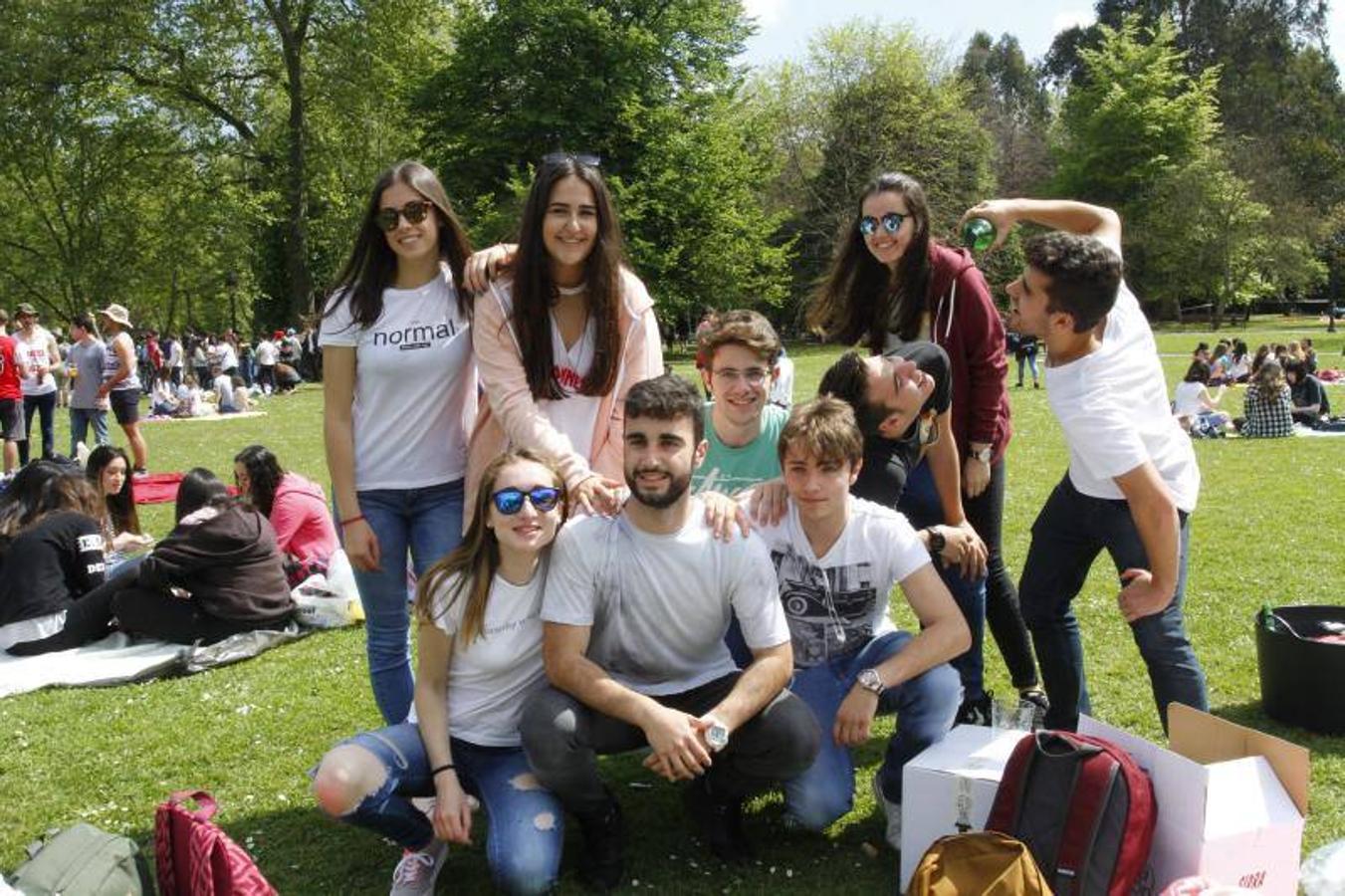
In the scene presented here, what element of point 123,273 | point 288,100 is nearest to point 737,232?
point 288,100

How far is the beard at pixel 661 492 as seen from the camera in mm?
3207

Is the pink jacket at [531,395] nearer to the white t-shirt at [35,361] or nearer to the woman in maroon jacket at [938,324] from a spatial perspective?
the woman in maroon jacket at [938,324]

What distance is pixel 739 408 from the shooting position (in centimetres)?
392

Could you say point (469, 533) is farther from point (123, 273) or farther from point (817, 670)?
point (123, 273)

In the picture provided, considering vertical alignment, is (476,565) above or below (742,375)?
below

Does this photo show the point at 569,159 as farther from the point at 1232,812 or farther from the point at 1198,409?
the point at 1198,409

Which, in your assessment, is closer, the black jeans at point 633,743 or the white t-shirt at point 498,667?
the black jeans at point 633,743

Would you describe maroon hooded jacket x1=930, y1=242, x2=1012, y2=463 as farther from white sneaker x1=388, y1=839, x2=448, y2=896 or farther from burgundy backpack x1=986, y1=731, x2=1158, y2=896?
white sneaker x1=388, y1=839, x2=448, y2=896

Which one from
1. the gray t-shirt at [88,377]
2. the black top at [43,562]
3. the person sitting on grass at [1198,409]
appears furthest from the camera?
the person sitting on grass at [1198,409]

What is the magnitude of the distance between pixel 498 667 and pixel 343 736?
167cm

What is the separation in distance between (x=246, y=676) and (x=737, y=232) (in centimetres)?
3216

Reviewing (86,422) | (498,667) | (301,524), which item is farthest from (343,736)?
(86,422)

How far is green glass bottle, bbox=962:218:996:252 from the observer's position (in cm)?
408

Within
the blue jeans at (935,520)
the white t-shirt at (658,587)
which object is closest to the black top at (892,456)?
the blue jeans at (935,520)
